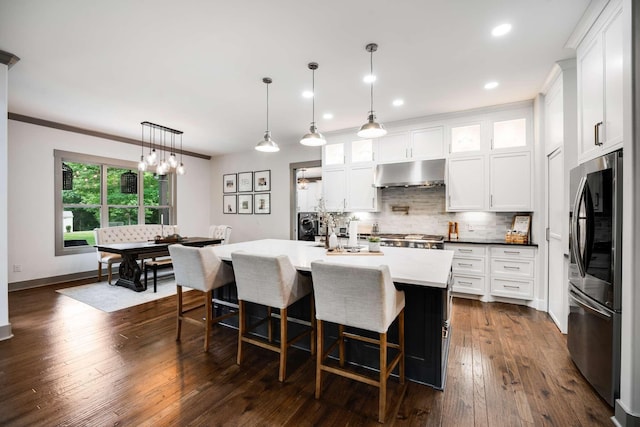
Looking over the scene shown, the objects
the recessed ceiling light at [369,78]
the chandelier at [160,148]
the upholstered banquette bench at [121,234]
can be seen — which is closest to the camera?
the recessed ceiling light at [369,78]

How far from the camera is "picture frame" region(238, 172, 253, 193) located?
698 cm

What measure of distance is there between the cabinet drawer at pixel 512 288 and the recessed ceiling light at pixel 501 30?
9.97 feet

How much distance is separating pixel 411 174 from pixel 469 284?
6.05 feet

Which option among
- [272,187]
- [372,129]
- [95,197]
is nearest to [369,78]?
[372,129]

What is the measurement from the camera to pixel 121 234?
5.50 meters

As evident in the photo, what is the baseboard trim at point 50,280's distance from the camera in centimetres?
452

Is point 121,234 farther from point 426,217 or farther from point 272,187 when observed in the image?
point 426,217

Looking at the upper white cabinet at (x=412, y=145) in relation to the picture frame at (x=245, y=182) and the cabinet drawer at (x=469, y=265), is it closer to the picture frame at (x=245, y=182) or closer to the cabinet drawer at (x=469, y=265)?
the cabinet drawer at (x=469, y=265)

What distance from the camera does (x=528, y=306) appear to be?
3.80 m

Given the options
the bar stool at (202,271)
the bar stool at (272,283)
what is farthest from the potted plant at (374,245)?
the bar stool at (202,271)

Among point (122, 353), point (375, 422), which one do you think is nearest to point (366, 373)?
point (375, 422)

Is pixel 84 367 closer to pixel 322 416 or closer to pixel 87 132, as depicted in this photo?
pixel 322 416

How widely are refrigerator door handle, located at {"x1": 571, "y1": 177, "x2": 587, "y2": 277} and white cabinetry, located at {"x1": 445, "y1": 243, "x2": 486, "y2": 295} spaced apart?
1760 mm

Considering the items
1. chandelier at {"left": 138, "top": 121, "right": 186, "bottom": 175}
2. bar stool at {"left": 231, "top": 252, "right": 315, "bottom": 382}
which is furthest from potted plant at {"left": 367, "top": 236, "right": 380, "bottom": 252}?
chandelier at {"left": 138, "top": 121, "right": 186, "bottom": 175}
